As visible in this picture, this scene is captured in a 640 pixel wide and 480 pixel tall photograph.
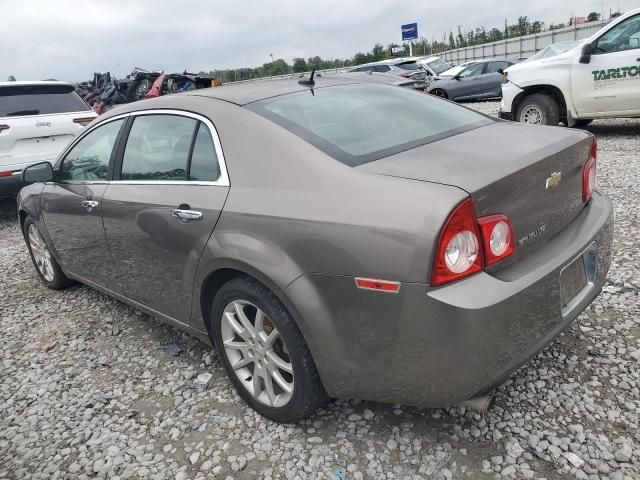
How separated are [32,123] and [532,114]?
284 inches

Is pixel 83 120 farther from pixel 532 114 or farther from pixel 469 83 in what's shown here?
pixel 469 83

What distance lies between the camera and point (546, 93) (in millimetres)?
8070

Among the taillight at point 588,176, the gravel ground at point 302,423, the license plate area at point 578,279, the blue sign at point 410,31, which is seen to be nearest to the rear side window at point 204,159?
the gravel ground at point 302,423

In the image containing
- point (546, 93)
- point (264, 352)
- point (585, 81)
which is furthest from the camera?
point (546, 93)

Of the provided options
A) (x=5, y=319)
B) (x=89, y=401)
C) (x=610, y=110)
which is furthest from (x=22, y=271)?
(x=610, y=110)

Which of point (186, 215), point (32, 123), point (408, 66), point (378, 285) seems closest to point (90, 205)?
point (186, 215)

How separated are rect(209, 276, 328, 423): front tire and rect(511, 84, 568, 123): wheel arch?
707cm

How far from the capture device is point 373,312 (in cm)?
187

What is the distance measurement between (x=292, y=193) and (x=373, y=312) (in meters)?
0.59

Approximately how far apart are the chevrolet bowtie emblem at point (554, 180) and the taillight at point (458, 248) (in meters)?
0.54

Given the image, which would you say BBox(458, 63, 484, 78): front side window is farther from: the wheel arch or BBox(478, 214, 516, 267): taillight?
BBox(478, 214, 516, 267): taillight

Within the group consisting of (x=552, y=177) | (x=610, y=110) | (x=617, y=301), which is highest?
(x=552, y=177)

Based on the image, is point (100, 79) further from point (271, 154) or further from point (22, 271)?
point (271, 154)

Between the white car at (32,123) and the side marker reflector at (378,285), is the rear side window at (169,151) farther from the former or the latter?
the white car at (32,123)
